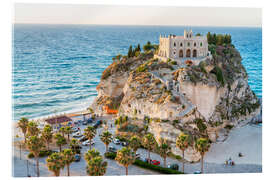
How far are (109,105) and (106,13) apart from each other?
15.1 m

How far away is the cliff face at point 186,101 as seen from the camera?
28.5m

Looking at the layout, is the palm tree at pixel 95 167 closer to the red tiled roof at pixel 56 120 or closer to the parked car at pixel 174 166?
the parked car at pixel 174 166

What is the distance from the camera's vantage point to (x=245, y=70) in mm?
39406

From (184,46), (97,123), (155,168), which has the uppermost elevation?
(184,46)

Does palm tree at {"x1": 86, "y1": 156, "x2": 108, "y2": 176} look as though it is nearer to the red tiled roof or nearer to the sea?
the sea

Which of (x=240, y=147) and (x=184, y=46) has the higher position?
(x=184, y=46)

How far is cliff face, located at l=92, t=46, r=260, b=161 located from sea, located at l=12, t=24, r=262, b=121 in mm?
3779

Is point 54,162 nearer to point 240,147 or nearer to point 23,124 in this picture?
point 23,124

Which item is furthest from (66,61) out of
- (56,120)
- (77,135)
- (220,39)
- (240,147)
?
(240,147)

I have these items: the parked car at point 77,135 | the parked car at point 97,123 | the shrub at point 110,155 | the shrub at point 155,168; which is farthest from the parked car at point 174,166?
the parked car at point 97,123

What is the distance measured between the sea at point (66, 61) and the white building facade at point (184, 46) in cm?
91

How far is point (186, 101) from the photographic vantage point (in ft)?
96.7

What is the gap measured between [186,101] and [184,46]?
6712mm

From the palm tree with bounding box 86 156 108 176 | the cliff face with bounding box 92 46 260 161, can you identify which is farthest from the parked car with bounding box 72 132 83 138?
the palm tree with bounding box 86 156 108 176
